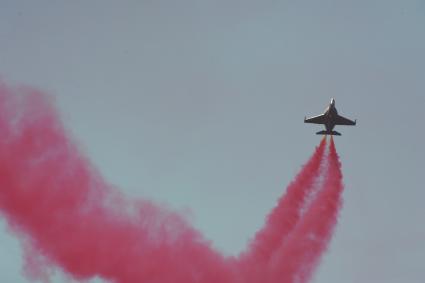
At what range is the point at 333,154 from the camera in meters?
66.0

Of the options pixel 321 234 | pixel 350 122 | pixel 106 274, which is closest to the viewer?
pixel 106 274

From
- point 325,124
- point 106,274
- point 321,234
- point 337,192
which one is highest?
point 325,124

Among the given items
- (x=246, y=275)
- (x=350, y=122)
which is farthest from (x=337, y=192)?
(x=246, y=275)

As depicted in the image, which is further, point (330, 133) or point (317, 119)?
point (317, 119)

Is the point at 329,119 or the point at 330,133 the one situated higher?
the point at 329,119

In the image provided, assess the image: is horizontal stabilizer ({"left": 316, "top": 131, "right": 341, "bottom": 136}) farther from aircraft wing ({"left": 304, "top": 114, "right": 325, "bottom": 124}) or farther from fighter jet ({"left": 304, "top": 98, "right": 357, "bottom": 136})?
aircraft wing ({"left": 304, "top": 114, "right": 325, "bottom": 124})

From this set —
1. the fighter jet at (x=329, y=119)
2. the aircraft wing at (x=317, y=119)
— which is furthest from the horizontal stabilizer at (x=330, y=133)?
the aircraft wing at (x=317, y=119)

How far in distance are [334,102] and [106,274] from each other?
32.4 metres

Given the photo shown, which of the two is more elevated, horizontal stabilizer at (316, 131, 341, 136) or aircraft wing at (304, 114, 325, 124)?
aircraft wing at (304, 114, 325, 124)

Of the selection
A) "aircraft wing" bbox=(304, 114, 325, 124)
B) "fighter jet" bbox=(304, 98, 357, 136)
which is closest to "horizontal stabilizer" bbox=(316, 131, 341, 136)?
"fighter jet" bbox=(304, 98, 357, 136)

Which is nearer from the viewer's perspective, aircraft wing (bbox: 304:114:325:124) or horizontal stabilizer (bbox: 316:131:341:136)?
horizontal stabilizer (bbox: 316:131:341:136)

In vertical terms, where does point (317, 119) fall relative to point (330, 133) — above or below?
above

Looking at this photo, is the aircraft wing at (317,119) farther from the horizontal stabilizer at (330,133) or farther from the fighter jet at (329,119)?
the horizontal stabilizer at (330,133)

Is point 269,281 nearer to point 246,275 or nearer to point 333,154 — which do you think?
point 246,275
